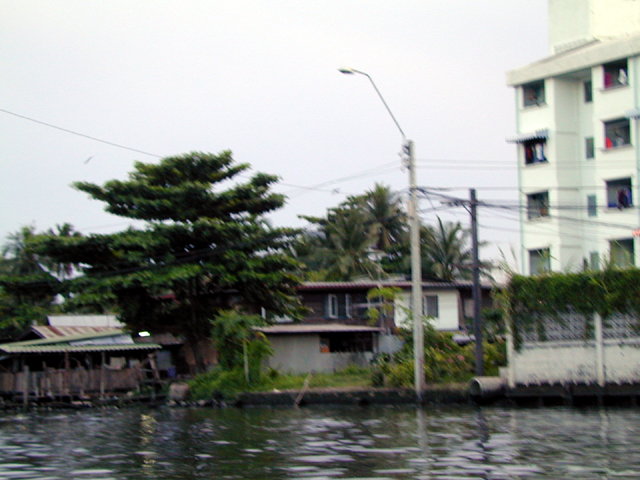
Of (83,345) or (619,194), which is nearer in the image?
(619,194)

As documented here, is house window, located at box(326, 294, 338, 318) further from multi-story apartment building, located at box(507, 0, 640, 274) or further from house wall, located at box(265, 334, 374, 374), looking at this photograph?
multi-story apartment building, located at box(507, 0, 640, 274)

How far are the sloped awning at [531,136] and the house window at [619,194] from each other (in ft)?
13.0

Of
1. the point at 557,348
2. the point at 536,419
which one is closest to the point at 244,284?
the point at 557,348

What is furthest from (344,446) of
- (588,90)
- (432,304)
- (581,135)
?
(432,304)

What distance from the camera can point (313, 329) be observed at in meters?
42.3

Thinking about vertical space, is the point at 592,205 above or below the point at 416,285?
above

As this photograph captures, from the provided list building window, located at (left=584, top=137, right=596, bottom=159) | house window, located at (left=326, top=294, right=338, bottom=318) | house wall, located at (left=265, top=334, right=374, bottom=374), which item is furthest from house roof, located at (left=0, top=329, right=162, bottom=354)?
building window, located at (left=584, top=137, right=596, bottom=159)

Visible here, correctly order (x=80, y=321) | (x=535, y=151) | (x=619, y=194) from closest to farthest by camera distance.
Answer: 1. (x=619, y=194)
2. (x=535, y=151)
3. (x=80, y=321)

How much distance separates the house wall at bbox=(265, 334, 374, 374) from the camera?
42.0 metres

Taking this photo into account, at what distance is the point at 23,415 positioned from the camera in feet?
113

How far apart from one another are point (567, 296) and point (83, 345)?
24.8 meters

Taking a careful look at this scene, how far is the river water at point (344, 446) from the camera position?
44.4ft

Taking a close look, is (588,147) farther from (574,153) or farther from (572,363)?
(572,363)

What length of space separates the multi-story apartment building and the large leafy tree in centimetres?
1291
